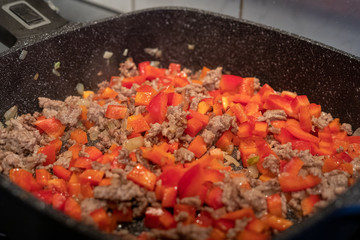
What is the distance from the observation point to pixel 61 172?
4.30 ft

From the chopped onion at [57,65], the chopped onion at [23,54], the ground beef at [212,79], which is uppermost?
the ground beef at [212,79]

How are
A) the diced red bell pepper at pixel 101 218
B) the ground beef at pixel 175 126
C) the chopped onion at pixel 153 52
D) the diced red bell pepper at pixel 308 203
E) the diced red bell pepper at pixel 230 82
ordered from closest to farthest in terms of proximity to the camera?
the diced red bell pepper at pixel 101 218
the diced red bell pepper at pixel 308 203
the ground beef at pixel 175 126
the diced red bell pepper at pixel 230 82
the chopped onion at pixel 153 52

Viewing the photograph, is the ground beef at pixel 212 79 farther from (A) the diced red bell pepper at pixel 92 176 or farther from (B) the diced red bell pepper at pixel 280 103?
(A) the diced red bell pepper at pixel 92 176

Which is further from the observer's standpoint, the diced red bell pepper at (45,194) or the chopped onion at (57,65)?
the chopped onion at (57,65)

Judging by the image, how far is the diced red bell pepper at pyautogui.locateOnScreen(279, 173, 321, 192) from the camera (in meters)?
1.21

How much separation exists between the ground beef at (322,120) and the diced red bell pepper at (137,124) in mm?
676

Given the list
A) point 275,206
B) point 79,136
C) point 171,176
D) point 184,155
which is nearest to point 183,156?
point 184,155

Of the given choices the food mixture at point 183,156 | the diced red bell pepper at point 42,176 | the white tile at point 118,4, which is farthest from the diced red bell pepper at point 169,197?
the white tile at point 118,4

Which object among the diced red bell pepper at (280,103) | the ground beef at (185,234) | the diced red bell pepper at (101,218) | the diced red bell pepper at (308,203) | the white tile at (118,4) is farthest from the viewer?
the white tile at (118,4)

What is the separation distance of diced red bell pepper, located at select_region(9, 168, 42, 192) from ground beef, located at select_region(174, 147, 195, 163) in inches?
19.6

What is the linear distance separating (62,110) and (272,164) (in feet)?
2.82

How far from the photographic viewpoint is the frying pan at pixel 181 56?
4.73 ft

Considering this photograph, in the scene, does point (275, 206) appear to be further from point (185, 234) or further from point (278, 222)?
point (185, 234)

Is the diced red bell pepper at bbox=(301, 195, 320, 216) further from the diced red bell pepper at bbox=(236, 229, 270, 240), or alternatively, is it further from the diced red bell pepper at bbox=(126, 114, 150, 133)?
the diced red bell pepper at bbox=(126, 114, 150, 133)
